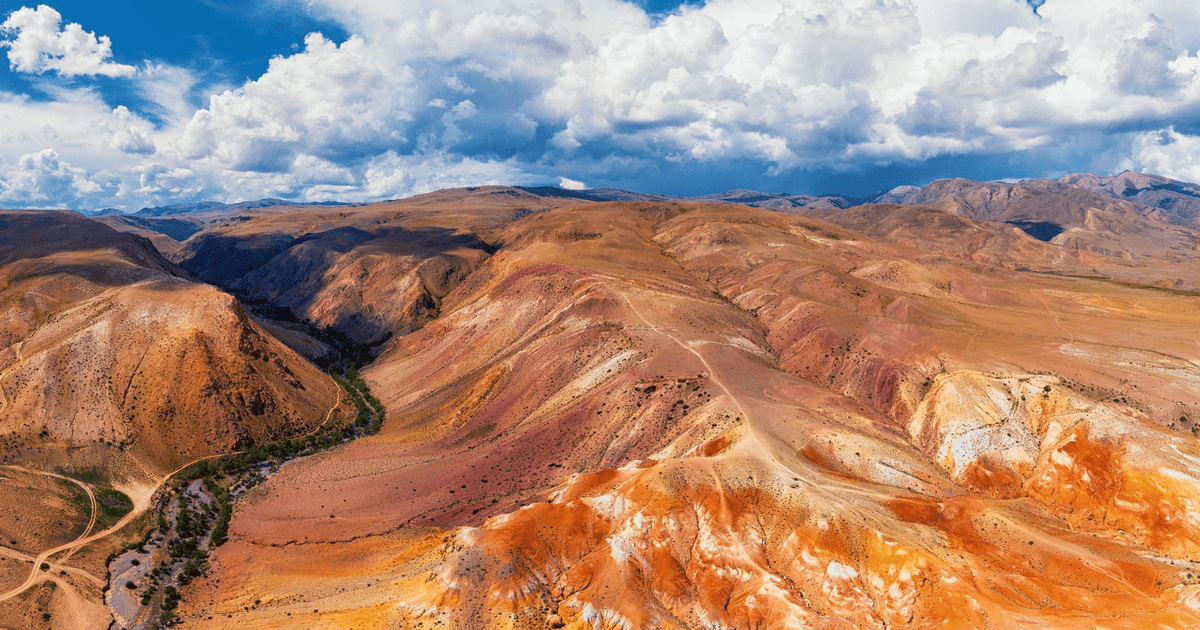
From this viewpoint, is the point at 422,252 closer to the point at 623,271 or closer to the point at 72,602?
the point at 623,271

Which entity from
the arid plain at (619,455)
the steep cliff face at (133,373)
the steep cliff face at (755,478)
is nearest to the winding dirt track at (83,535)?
the arid plain at (619,455)

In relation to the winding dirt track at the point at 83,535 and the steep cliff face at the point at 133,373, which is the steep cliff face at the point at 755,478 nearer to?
the winding dirt track at the point at 83,535

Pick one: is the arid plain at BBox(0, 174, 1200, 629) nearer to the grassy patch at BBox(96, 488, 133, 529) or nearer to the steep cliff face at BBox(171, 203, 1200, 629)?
the steep cliff face at BBox(171, 203, 1200, 629)

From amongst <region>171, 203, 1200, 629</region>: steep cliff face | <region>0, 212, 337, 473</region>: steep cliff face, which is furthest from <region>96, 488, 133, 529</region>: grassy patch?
<region>171, 203, 1200, 629</region>: steep cliff face

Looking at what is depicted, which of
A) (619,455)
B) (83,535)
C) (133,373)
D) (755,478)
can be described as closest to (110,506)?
(83,535)

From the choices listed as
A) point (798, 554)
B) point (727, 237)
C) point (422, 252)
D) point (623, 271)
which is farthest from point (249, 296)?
point (798, 554)

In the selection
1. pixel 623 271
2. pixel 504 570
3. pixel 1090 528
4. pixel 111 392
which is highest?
pixel 623 271
